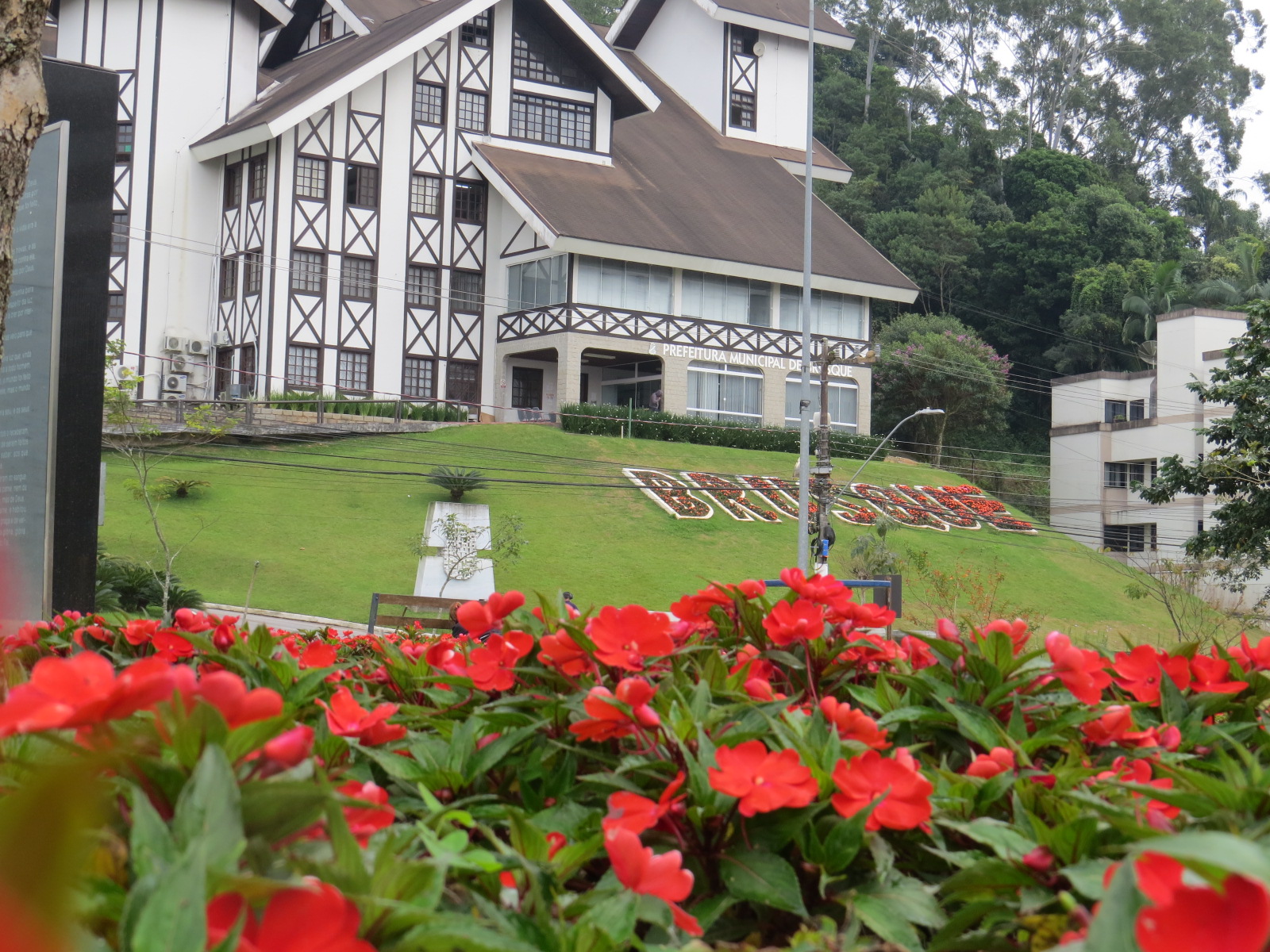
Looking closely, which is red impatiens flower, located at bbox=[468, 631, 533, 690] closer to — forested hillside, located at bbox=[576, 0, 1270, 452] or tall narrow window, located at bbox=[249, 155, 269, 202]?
tall narrow window, located at bbox=[249, 155, 269, 202]

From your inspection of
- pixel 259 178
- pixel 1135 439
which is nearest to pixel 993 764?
pixel 259 178

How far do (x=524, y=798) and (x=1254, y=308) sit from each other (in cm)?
2516

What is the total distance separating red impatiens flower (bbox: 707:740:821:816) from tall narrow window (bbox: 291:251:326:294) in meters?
37.4

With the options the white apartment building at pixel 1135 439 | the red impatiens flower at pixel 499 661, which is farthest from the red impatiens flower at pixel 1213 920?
the white apartment building at pixel 1135 439

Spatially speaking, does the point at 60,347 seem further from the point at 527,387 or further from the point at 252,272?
the point at 527,387

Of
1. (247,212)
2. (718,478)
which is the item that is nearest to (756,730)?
(718,478)

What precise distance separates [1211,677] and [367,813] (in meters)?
1.58

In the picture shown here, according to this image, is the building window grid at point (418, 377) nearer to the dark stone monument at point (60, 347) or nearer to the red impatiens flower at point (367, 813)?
the dark stone monument at point (60, 347)

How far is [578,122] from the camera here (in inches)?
1673

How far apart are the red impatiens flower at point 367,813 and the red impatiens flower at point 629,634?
1.84 feet

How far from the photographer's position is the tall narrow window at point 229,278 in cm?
3819

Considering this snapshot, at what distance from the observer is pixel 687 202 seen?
4347 cm

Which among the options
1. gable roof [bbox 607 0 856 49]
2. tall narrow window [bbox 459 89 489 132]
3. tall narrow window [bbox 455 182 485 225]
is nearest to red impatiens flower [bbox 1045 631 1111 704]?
tall narrow window [bbox 455 182 485 225]

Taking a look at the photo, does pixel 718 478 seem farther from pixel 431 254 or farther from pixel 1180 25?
pixel 1180 25
